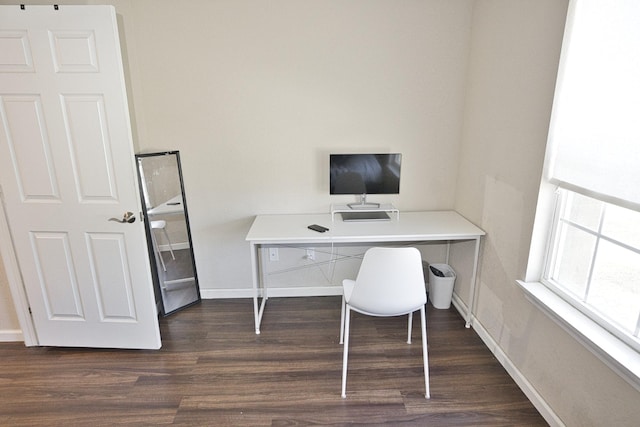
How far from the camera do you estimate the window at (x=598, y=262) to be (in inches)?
60.2

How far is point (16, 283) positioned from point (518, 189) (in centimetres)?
316

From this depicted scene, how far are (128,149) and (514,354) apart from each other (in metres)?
2.54

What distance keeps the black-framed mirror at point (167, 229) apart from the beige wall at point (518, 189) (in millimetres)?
2208

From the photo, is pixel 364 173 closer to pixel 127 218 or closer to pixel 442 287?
pixel 442 287

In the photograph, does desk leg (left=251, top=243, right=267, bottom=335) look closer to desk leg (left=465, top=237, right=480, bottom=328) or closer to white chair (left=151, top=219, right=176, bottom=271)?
white chair (left=151, top=219, right=176, bottom=271)

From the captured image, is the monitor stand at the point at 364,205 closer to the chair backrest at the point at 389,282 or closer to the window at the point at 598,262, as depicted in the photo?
the chair backrest at the point at 389,282

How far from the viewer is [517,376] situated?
2160 millimetres

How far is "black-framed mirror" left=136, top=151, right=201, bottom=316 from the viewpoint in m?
2.74

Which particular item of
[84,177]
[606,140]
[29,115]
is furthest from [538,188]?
[29,115]

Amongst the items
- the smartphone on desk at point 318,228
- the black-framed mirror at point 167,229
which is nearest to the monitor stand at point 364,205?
the smartphone on desk at point 318,228

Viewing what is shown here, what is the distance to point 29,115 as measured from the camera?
2111mm

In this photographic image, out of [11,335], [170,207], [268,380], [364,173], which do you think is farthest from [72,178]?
[364,173]

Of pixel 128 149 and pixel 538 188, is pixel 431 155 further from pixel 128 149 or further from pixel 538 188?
pixel 128 149

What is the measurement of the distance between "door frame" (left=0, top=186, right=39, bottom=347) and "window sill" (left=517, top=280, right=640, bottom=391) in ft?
10.1
